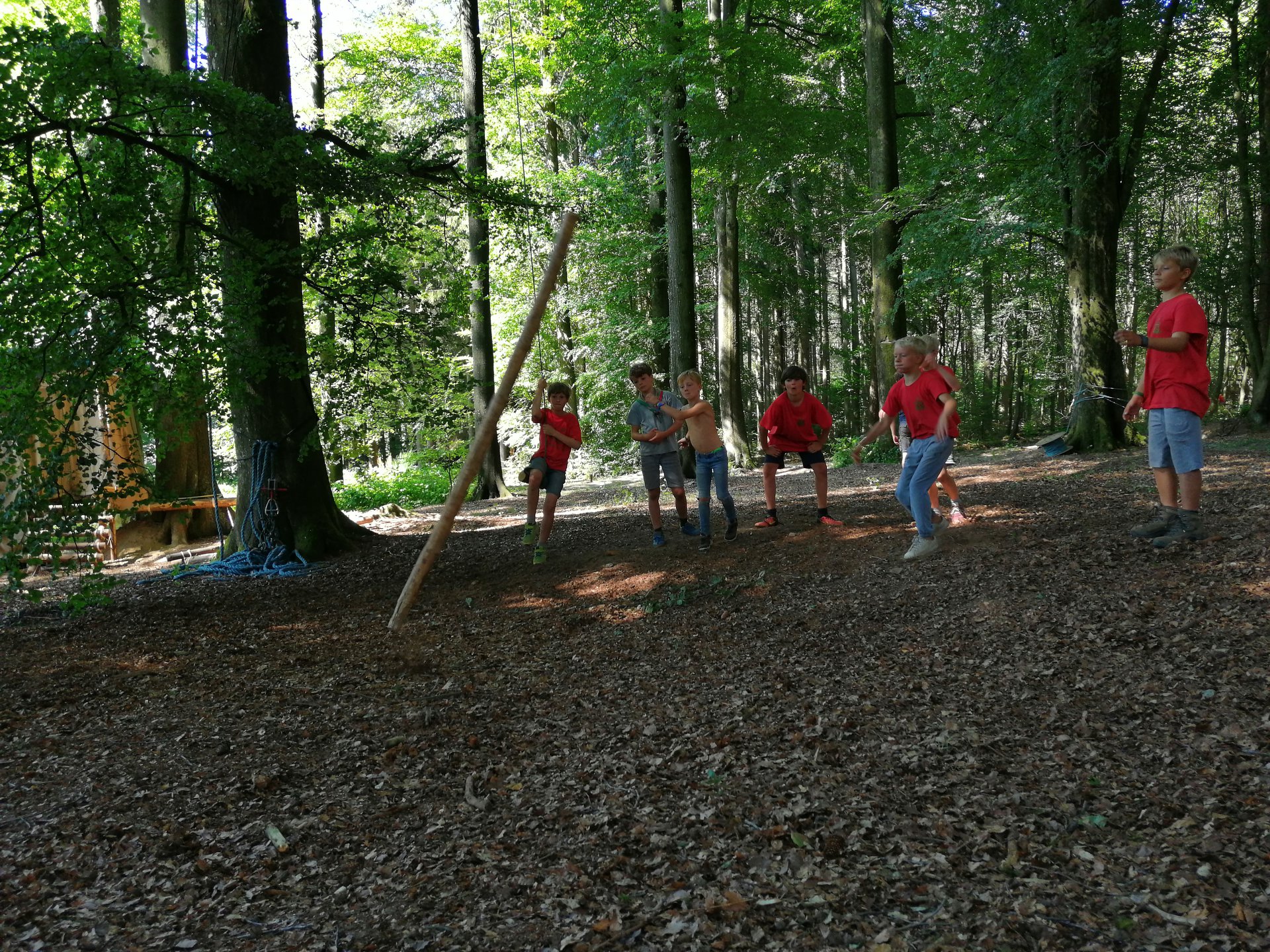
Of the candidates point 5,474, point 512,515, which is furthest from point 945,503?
point 5,474

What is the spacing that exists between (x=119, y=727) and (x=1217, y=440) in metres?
13.4

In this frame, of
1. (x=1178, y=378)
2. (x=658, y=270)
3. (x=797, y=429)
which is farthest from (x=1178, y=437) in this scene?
(x=658, y=270)

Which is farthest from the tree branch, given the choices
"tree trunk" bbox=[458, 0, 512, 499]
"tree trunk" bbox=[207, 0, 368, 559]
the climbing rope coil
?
the climbing rope coil

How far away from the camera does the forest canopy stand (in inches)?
250

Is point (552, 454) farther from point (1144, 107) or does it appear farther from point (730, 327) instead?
point (1144, 107)

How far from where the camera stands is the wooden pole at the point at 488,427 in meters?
4.17

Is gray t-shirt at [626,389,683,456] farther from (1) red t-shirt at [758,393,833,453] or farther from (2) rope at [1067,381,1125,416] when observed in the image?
(2) rope at [1067,381,1125,416]

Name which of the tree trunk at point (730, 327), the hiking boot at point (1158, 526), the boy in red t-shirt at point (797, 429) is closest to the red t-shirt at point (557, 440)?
the boy in red t-shirt at point (797, 429)

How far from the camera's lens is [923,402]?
Answer: 6402 millimetres

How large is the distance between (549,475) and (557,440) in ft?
1.25

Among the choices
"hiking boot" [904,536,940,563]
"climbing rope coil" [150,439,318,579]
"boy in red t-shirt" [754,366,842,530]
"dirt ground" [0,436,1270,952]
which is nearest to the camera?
"dirt ground" [0,436,1270,952]

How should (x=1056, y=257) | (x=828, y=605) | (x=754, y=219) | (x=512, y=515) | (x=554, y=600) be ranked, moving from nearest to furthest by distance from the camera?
(x=828, y=605), (x=554, y=600), (x=512, y=515), (x=754, y=219), (x=1056, y=257)

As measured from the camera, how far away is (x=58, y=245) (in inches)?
244

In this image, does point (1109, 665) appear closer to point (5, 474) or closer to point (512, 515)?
point (5, 474)
